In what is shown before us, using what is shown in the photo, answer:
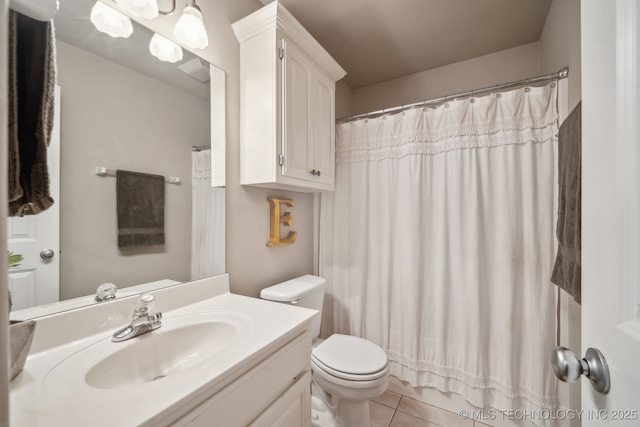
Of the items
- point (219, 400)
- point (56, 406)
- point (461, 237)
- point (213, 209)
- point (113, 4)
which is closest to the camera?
point (56, 406)

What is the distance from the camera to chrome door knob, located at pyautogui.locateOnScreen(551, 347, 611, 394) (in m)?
0.41

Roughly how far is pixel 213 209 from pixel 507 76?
2312 mm

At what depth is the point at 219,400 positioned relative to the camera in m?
0.63

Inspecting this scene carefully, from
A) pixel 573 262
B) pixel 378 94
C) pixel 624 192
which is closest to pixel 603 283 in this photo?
pixel 624 192

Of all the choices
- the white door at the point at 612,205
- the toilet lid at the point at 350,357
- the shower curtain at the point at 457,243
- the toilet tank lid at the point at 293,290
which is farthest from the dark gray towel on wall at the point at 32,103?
the shower curtain at the point at 457,243

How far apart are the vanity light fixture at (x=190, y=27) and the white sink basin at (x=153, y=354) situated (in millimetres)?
1101

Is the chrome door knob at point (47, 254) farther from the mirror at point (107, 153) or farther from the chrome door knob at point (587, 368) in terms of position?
the chrome door knob at point (587, 368)

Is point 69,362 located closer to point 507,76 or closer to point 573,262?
point 573,262

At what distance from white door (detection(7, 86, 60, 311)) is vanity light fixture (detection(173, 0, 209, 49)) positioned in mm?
481

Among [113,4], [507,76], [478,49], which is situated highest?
[478,49]

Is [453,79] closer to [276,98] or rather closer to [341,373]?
[276,98]

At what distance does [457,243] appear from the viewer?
5.09 feet

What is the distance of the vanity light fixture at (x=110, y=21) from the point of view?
0.87 metres

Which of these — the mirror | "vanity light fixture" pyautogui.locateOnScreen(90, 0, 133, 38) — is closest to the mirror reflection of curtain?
the mirror
